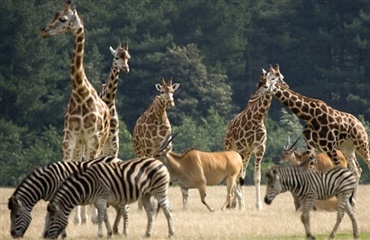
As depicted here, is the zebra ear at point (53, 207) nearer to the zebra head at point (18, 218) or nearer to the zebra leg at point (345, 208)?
the zebra head at point (18, 218)

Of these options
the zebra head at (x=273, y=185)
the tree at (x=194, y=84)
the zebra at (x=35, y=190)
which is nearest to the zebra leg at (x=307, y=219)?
the zebra head at (x=273, y=185)

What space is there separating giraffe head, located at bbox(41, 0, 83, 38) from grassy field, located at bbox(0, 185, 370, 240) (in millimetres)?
2947

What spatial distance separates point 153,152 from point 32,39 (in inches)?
1126

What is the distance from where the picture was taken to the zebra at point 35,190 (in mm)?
19031

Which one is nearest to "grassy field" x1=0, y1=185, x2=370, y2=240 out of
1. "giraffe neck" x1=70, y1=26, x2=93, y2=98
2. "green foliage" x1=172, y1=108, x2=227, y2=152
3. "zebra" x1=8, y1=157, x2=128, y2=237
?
"zebra" x1=8, y1=157, x2=128, y2=237

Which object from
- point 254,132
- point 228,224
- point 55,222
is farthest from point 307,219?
Result: point 254,132

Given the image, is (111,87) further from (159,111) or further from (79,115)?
(79,115)

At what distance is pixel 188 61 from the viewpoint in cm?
5516

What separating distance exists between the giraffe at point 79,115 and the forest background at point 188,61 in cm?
2379

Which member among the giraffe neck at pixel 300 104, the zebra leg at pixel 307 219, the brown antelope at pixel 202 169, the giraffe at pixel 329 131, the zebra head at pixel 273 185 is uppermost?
the giraffe neck at pixel 300 104

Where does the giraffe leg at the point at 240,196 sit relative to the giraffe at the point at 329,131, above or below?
below

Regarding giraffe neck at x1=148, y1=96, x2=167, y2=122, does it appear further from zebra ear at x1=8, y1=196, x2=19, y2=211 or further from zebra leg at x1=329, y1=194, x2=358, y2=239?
zebra leg at x1=329, y1=194, x2=358, y2=239

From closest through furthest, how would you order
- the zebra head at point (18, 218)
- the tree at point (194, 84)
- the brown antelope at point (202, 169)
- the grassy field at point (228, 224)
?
the zebra head at point (18, 218)
the grassy field at point (228, 224)
the brown antelope at point (202, 169)
the tree at point (194, 84)

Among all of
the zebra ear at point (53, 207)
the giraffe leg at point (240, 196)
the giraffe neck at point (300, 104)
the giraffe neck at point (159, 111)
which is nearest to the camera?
the zebra ear at point (53, 207)
